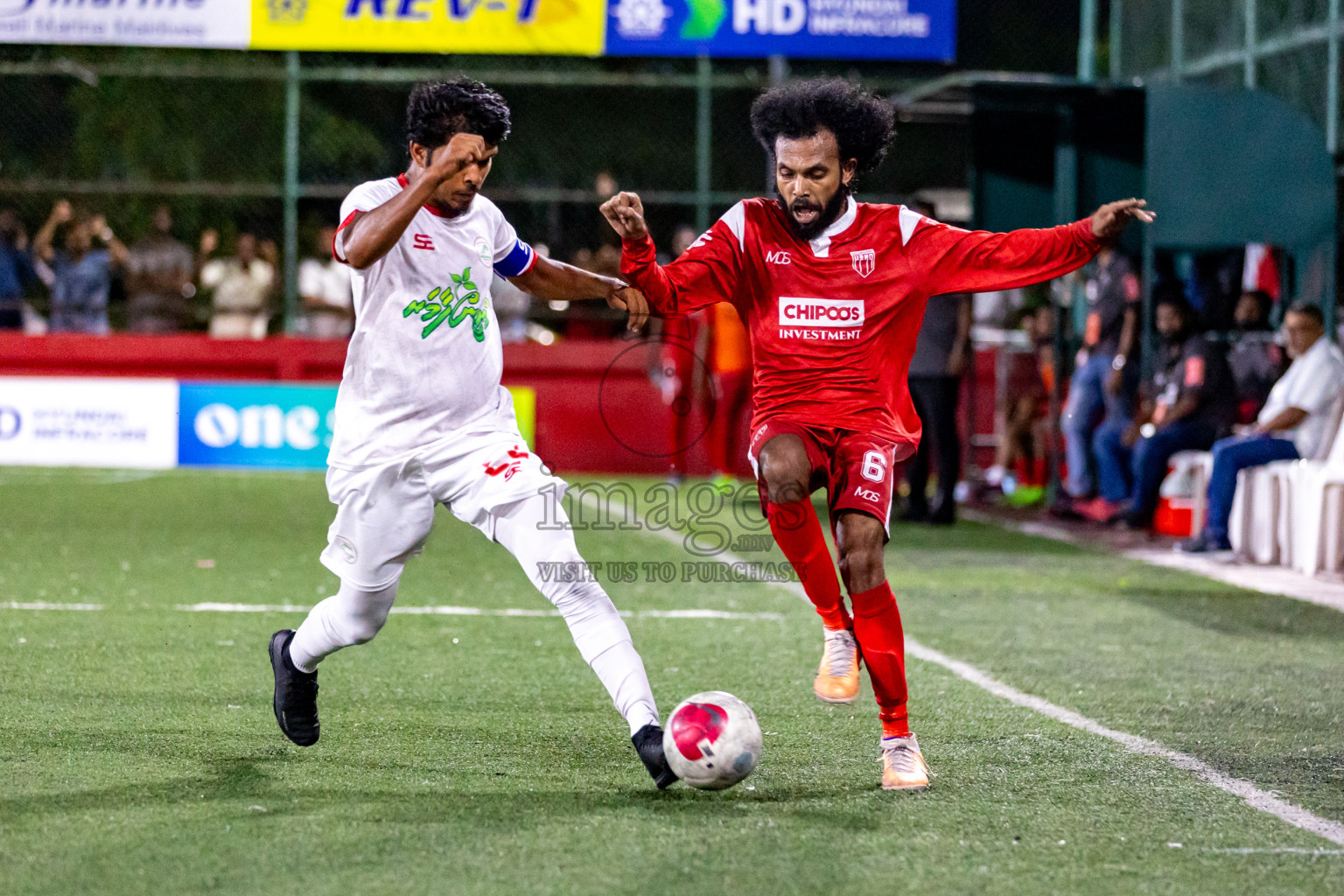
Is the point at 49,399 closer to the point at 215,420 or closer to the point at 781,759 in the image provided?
the point at 215,420

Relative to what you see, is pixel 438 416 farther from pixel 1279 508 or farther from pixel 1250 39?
pixel 1250 39

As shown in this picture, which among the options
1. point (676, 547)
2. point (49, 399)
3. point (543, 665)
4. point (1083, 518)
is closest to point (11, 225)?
point (49, 399)

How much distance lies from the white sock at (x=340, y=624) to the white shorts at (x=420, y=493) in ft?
0.16

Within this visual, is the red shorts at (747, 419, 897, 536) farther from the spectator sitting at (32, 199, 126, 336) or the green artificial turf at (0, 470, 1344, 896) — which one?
the spectator sitting at (32, 199, 126, 336)

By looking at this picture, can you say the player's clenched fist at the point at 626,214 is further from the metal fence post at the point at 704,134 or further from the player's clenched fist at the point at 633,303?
the metal fence post at the point at 704,134

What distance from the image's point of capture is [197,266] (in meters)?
19.9

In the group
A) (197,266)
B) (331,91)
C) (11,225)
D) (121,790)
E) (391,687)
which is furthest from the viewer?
(331,91)

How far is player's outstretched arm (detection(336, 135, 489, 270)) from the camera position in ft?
14.0

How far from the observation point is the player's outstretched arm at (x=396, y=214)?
426 centimetres

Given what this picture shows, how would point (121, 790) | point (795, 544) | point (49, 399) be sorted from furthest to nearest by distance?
point (49, 399) < point (795, 544) < point (121, 790)

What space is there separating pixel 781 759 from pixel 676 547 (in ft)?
19.2

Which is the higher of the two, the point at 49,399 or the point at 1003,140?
the point at 1003,140

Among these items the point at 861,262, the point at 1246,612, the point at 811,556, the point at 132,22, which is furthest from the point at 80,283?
the point at 861,262

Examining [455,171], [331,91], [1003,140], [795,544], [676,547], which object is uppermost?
[331,91]
